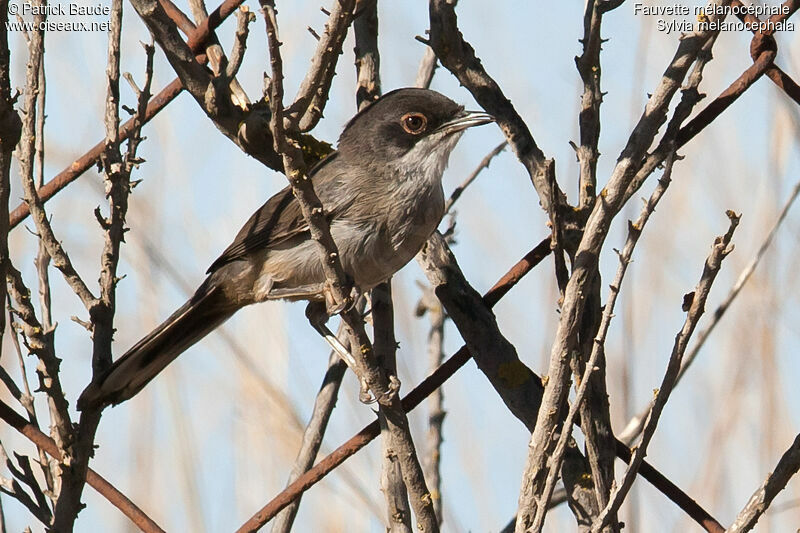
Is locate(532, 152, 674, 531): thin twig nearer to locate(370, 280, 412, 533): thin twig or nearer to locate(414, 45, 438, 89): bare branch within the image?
locate(370, 280, 412, 533): thin twig

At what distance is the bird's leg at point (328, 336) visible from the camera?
3.33 m

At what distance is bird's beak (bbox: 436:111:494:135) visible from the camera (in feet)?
13.5

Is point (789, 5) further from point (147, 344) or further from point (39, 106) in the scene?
point (147, 344)

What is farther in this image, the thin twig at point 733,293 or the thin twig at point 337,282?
the thin twig at point 733,293

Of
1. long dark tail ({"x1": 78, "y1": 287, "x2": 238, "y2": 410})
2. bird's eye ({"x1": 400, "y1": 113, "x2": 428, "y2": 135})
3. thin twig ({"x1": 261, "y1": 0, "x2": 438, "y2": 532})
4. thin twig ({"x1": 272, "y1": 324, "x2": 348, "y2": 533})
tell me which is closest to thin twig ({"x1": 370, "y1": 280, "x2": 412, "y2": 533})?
thin twig ({"x1": 261, "y1": 0, "x2": 438, "y2": 532})

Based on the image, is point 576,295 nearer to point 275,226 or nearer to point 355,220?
point 355,220

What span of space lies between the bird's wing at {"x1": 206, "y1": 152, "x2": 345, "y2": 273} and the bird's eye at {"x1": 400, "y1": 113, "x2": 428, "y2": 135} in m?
0.35

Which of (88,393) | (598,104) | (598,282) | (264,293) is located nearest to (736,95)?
(598,104)

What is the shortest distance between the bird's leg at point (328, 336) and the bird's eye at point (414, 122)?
85cm

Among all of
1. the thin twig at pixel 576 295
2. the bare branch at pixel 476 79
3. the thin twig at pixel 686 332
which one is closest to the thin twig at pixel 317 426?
the bare branch at pixel 476 79

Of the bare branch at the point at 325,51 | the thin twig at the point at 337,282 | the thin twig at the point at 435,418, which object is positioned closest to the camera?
the thin twig at the point at 337,282

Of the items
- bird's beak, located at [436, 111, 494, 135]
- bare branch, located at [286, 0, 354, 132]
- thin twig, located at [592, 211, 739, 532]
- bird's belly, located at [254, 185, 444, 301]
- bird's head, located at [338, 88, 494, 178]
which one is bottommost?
thin twig, located at [592, 211, 739, 532]

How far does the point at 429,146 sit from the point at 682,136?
69.5 inches

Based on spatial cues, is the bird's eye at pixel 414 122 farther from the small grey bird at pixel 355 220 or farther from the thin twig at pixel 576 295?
the thin twig at pixel 576 295
